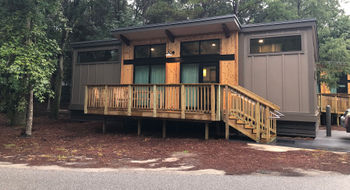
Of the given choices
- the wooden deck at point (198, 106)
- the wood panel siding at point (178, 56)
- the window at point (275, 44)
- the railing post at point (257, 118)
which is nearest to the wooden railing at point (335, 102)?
the window at point (275, 44)

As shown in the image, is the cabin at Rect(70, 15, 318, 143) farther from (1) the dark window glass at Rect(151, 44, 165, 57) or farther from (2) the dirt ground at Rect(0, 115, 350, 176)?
(2) the dirt ground at Rect(0, 115, 350, 176)

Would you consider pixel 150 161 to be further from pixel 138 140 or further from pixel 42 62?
pixel 42 62

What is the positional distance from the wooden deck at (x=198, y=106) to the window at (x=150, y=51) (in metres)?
2.69

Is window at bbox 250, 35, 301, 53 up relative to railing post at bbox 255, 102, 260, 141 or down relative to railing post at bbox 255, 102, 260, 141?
up

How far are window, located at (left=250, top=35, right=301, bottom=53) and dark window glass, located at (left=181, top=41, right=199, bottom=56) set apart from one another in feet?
7.78

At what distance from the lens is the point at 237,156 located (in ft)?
17.5

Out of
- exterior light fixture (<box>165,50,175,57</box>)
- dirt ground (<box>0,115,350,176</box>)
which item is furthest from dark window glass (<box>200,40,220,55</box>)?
dirt ground (<box>0,115,350,176</box>)

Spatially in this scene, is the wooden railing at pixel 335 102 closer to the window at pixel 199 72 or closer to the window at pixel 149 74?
the window at pixel 199 72

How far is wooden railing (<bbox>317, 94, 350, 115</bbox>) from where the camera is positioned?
13359mm

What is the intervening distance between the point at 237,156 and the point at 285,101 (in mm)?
4102

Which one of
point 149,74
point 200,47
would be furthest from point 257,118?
point 149,74

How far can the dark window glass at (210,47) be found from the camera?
938cm

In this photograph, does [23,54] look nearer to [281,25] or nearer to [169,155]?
[169,155]

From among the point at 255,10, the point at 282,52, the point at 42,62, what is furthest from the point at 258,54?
the point at 255,10
